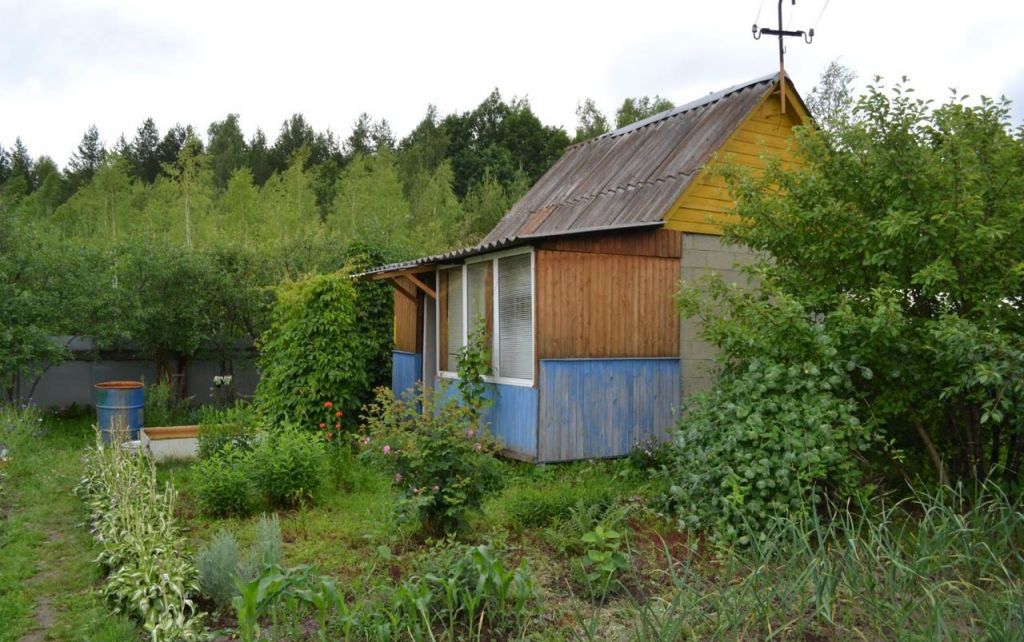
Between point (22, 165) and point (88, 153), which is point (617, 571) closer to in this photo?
point (22, 165)

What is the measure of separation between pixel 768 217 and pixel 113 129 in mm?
40751

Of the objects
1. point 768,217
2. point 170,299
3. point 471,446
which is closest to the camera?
point 471,446

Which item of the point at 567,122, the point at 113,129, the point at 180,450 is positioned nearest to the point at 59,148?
the point at 113,129

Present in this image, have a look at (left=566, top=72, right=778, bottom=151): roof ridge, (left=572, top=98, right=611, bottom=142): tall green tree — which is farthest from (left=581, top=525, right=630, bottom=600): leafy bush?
(left=572, top=98, right=611, bottom=142): tall green tree

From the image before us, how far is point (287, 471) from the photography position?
616 centimetres

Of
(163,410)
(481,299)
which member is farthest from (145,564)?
(163,410)

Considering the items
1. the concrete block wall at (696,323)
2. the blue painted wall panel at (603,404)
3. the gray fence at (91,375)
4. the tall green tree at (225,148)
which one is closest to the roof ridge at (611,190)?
the concrete block wall at (696,323)

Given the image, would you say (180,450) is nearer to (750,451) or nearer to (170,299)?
(170,299)

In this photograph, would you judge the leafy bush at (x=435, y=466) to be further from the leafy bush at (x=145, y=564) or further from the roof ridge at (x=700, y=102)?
the roof ridge at (x=700, y=102)

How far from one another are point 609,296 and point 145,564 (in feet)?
17.0

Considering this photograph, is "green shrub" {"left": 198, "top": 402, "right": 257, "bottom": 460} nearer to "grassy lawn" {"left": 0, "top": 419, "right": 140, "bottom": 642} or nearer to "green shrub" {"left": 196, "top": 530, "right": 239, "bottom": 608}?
"grassy lawn" {"left": 0, "top": 419, "right": 140, "bottom": 642}

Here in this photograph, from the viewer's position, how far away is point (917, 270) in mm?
4922

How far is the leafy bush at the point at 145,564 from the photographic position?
137 inches

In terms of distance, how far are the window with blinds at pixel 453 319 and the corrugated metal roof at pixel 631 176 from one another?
46cm
